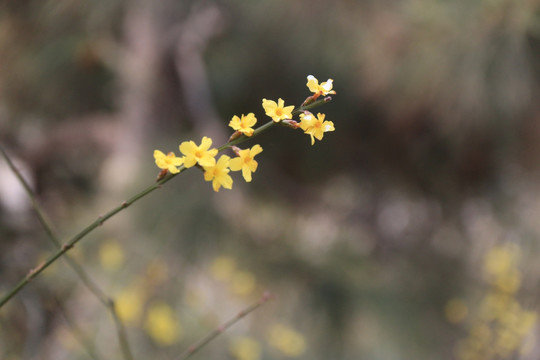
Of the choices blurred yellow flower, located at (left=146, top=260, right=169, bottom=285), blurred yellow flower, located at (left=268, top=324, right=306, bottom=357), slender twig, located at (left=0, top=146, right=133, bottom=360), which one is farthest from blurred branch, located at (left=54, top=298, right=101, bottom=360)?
blurred yellow flower, located at (left=268, top=324, right=306, bottom=357)

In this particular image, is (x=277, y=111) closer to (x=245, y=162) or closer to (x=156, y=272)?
(x=245, y=162)

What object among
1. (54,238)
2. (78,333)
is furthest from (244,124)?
(78,333)

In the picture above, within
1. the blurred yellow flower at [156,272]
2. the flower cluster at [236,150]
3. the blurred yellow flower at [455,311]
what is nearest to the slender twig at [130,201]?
the flower cluster at [236,150]

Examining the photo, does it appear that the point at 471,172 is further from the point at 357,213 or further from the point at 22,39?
the point at 22,39

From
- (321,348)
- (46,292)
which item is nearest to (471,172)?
(321,348)

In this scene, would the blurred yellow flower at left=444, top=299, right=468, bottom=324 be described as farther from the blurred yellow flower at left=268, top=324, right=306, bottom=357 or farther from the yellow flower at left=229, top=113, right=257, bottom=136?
the yellow flower at left=229, top=113, right=257, bottom=136
